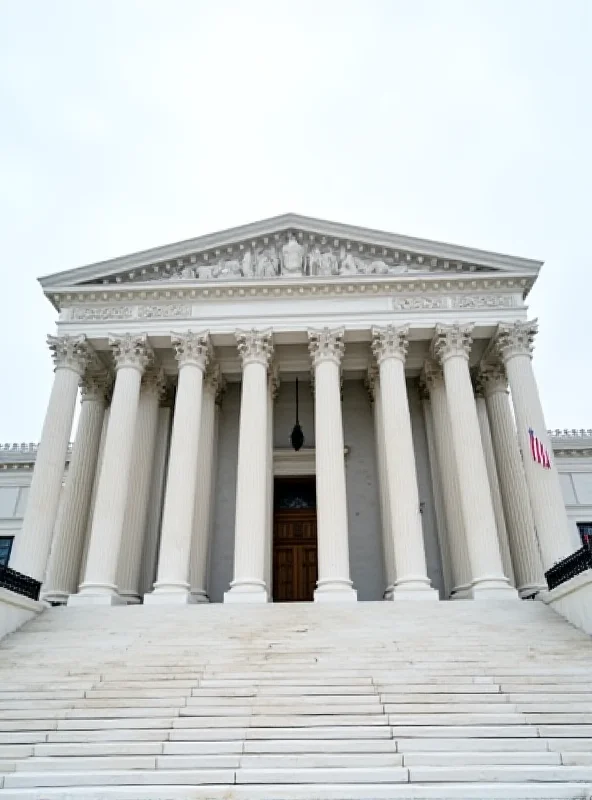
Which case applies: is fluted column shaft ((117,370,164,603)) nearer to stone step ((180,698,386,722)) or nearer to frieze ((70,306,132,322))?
frieze ((70,306,132,322))

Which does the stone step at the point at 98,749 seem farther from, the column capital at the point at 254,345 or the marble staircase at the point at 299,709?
the column capital at the point at 254,345

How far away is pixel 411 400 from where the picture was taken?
893 inches

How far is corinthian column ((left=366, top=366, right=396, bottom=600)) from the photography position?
18.4 m

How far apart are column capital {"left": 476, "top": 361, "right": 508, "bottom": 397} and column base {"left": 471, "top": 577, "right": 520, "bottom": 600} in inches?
299

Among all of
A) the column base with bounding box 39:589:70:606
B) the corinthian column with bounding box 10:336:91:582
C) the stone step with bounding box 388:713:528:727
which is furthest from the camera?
the column base with bounding box 39:589:70:606

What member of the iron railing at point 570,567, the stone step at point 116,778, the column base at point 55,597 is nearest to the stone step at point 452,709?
the stone step at point 116,778

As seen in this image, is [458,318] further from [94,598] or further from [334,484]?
[94,598]

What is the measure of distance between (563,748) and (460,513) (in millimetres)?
11883

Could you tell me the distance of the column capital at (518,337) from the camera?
18.4 meters

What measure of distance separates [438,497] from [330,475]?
5.88 meters

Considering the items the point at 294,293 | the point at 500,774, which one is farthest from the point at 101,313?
the point at 500,774

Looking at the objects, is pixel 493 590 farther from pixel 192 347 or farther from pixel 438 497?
pixel 192 347

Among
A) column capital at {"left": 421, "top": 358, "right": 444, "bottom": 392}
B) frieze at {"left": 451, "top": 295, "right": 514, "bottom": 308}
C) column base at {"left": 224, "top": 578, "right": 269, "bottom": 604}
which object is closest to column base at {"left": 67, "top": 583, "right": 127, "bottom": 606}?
column base at {"left": 224, "top": 578, "right": 269, "bottom": 604}

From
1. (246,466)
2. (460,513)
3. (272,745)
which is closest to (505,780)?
(272,745)
